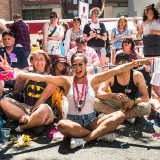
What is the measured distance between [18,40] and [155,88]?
10.6 ft

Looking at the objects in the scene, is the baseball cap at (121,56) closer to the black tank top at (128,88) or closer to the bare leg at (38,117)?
the black tank top at (128,88)

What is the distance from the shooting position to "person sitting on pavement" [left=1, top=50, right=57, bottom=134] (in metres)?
4.44

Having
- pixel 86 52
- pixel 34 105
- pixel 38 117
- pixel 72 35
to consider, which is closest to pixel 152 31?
pixel 86 52

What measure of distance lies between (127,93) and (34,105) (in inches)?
58.8

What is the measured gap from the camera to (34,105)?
4652 mm

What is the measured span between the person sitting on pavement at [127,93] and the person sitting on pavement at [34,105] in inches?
33.2

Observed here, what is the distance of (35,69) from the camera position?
4867 mm

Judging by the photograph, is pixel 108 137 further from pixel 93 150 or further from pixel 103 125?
pixel 93 150

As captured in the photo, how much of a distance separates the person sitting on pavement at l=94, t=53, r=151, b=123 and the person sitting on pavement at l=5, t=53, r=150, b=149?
1.91 ft

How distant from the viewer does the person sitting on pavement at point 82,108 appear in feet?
13.2

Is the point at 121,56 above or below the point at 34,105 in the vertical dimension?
above

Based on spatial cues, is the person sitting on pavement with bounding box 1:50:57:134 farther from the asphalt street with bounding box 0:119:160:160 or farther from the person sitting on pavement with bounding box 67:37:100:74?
the person sitting on pavement with bounding box 67:37:100:74

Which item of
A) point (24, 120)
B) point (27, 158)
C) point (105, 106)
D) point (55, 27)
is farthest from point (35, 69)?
point (55, 27)

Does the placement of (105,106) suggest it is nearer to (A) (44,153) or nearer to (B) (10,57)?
(A) (44,153)
